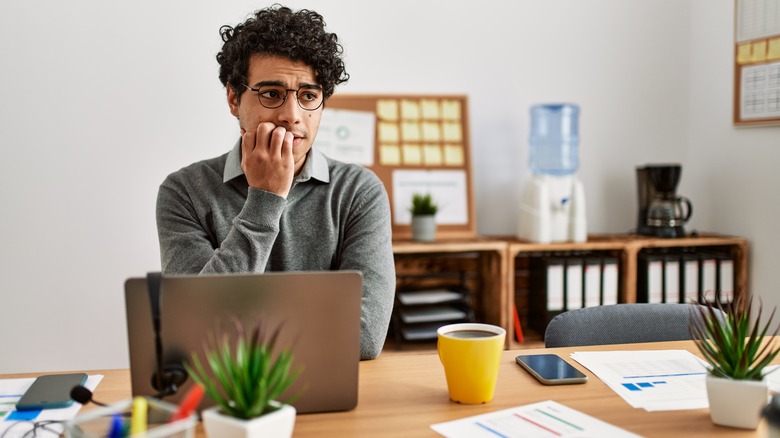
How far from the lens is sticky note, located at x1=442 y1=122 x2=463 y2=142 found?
9.48 feet

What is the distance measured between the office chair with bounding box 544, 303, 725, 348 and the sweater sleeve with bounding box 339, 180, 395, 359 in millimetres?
347

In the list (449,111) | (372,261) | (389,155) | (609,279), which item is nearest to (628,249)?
(609,279)

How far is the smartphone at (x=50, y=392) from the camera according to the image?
988 millimetres

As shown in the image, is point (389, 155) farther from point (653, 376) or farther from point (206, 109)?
point (653, 376)

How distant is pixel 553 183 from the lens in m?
2.79

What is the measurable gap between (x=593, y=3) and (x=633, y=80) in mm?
381

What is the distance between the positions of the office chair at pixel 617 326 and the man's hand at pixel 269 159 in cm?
63

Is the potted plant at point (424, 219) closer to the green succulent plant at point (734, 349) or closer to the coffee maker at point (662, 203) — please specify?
the coffee maker at point (662, 203)

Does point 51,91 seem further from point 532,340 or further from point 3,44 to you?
point 532,340

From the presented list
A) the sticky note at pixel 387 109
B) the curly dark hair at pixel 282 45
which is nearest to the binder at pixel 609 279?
the sticky note at pixel 387 109

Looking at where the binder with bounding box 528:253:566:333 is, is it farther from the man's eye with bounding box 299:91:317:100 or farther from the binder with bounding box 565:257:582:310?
the man's eye with bounding box 299:91:317:100

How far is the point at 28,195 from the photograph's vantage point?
8.85 feet

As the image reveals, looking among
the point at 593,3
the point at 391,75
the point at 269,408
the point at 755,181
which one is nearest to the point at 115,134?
the point at 391,75

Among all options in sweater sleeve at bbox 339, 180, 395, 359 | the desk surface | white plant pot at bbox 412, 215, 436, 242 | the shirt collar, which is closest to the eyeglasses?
the shirt collar
